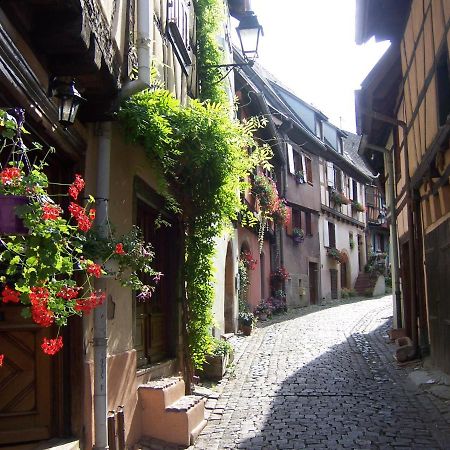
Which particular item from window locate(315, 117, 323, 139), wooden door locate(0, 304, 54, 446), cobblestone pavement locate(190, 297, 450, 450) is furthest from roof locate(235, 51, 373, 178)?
wooden door locate(0, 304, 54, 446)

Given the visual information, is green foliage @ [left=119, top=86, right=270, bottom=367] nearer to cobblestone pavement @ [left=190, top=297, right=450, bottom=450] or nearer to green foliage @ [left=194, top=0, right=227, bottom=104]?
cobblestone pavement @ [left=190, top=297, right=450, bottom=450]

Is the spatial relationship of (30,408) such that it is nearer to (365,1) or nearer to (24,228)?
(24,228)

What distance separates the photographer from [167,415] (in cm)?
599

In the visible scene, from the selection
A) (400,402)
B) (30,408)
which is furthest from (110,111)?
(400,402)

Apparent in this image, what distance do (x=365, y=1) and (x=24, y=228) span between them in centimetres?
810

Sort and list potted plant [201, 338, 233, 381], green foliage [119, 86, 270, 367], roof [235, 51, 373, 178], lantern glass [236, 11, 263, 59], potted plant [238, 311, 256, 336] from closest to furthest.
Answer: green foliage [119, 86, 270, 367]
potted plant [201, 338, 233, 381]
lantern glass [236, 11, 263, 59]
potted plant [238, 311, 256, 336]
roof [235, 51, 373, 178]

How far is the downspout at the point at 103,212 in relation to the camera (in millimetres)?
4805

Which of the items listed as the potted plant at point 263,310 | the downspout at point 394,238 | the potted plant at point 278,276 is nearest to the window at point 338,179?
the potted plant at point 278,276

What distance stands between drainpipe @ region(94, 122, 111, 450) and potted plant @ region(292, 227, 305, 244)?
56.1 feet

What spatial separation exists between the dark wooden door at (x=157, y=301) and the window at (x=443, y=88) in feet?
11.6

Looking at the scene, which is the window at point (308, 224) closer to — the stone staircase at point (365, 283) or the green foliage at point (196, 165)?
the stone staircase at point (365, 283)

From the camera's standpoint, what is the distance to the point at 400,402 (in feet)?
23.9

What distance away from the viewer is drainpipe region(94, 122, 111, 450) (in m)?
4.80

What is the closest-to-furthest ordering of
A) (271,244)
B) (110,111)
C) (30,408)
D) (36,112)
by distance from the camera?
(36,112)
(30,408)
(110,111)
(271,244)
